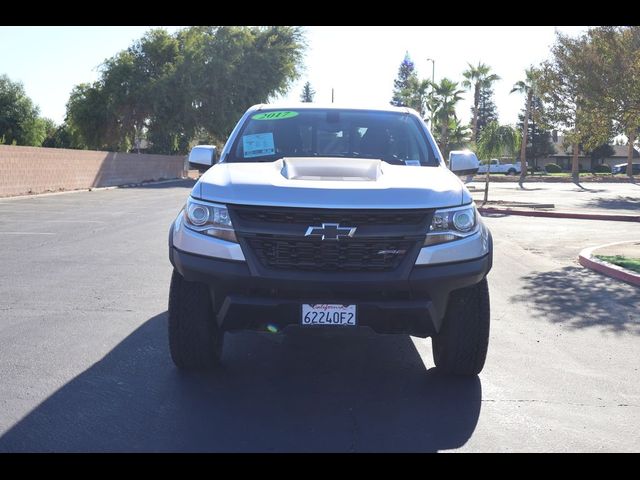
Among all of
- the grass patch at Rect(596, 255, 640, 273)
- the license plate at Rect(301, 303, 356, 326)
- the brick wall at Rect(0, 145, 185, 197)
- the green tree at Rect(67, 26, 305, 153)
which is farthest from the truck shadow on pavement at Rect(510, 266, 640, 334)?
the green tree at Rect(67, 26, 305, 153)

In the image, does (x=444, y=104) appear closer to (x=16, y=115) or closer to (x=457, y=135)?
(x=457, y=135)

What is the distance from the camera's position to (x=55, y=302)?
7.75 metres

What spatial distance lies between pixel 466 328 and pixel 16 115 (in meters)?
61.8

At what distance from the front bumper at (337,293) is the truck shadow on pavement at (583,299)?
306cm

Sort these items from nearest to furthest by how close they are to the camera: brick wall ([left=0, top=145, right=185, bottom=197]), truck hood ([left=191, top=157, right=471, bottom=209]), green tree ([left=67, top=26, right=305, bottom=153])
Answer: truck hood ([left=191, top=157, right=471, bottom=209]) → brick wall ([left=0, top=145, right=185, bottom=197]) → green tree ([left=67, top=26, right=305, bottom=153])

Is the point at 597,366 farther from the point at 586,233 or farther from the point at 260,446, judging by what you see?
the point at 586,233

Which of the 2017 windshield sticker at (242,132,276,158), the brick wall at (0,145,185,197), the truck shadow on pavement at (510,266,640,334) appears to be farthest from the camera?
the brick wall at (0,145,185,197)

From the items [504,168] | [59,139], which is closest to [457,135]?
[504,168]

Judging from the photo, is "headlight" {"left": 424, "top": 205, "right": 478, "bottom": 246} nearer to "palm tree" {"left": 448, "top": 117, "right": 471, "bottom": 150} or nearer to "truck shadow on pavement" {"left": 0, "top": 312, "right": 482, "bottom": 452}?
"truck shadow on pavement" {"left": 0, "top": 312, "right": 482, "bottom": 452}

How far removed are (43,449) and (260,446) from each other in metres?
1.09

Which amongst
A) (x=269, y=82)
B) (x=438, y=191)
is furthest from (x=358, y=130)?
(x=269, y=82)

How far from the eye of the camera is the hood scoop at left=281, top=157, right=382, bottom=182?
5.04 m

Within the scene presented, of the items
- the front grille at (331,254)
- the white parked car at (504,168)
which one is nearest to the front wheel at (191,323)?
the front grille at (331,254)

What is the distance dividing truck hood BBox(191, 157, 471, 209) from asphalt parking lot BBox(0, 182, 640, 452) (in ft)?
4.06
